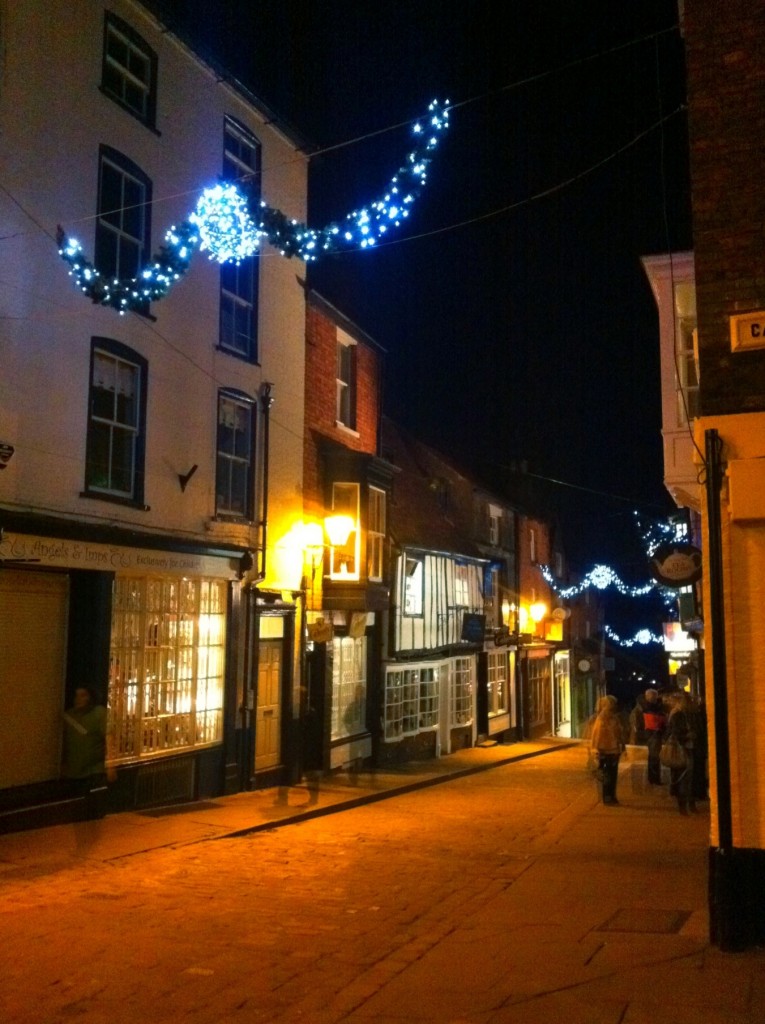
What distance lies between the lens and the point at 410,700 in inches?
933

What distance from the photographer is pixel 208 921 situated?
8.38m

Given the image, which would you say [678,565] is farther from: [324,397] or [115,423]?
[324,397]

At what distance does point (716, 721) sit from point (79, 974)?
4.93m

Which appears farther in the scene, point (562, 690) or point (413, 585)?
point (562, 690)

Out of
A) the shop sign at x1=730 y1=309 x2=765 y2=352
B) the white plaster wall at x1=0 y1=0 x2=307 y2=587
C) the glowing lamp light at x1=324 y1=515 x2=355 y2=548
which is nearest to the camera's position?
the shop sign at x1=730 y1=309 x2=765 y2=352

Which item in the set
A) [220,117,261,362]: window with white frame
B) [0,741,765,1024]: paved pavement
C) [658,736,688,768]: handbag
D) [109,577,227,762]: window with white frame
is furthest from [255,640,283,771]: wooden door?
[658,736,688,768]: handbag

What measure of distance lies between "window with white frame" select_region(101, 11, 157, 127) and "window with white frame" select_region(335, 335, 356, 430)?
6829mm

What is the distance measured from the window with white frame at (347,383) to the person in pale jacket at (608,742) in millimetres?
8014

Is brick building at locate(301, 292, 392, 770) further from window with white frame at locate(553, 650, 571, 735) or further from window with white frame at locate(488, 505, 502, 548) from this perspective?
window with white frame at locate(553, 650, 571, 735)

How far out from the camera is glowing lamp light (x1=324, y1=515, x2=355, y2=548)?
19094 mm

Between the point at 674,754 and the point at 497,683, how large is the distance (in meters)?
16.3

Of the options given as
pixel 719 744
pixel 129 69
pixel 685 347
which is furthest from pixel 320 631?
pixel 719 744

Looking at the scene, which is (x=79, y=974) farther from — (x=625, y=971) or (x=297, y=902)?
(x=625, y=971)

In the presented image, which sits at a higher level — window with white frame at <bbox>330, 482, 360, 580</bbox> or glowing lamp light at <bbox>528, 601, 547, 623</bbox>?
window with white frame at <bbox>330, 482, 360, 580</bbox>
